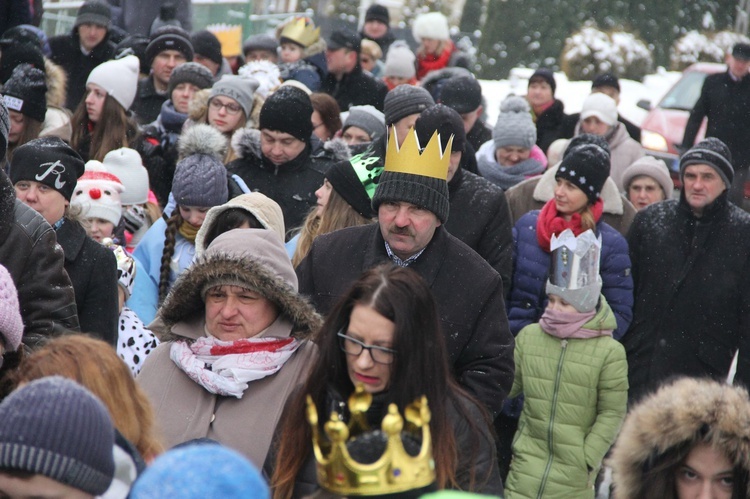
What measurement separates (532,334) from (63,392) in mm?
4079

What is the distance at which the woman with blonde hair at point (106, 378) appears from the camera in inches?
144

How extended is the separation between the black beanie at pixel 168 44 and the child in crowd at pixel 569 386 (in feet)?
15.7

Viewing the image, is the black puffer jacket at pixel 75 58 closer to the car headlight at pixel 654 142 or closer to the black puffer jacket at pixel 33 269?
the black puffer jacket at pixel 33 269

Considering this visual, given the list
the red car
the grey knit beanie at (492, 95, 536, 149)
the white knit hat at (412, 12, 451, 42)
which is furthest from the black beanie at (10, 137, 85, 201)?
the red car

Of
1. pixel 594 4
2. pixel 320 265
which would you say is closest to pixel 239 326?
pixel 320 265

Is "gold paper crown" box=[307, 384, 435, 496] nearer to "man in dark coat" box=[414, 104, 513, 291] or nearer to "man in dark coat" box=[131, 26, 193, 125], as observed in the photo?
"man in dark coat" box=[414, 104, 513, 291]

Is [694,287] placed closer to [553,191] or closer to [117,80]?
[553,191]

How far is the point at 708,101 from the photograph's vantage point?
13531mm

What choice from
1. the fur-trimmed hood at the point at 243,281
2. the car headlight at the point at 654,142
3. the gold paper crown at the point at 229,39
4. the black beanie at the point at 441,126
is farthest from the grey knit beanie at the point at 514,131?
the car headlight at the point at 654,142

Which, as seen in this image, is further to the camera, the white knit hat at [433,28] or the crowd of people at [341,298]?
the white knit hat at [433,28]

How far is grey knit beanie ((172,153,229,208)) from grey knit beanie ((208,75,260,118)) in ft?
5.25

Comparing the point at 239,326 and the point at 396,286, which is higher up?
the point at 396,286

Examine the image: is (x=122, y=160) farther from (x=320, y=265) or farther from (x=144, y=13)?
(x=144, y=13)

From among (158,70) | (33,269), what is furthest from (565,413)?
(158,70)
